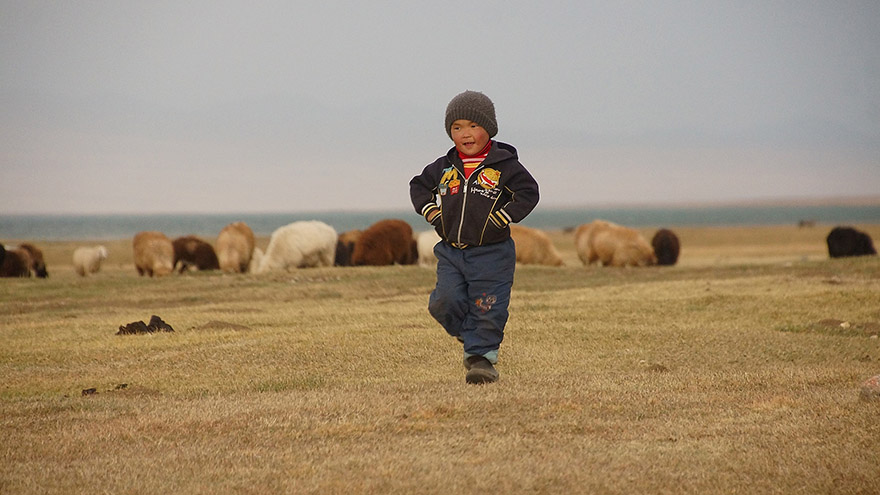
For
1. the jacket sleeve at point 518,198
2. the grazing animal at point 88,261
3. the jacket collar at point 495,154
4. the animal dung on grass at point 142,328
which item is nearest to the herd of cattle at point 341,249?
the grazing animal at point 88,261

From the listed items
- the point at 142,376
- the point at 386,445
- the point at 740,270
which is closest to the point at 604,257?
the point at 740,270

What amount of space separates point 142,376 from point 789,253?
37.1 metres

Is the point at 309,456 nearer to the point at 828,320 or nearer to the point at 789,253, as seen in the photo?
the point at 828,320

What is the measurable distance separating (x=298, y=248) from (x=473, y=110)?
21.8 m

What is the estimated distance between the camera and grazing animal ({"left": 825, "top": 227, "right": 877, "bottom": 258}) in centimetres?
3061

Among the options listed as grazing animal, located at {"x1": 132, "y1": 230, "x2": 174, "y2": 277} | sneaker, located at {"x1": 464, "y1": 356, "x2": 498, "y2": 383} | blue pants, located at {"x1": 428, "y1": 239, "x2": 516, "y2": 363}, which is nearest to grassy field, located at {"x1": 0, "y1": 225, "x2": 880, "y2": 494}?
sneaker, located at {"x1": 464, "y1": 356, "x2": 498, "y2": 383}

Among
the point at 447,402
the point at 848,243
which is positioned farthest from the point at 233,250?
the point at 447,402

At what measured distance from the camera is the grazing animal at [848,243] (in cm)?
3061

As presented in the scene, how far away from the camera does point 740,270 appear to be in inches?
923

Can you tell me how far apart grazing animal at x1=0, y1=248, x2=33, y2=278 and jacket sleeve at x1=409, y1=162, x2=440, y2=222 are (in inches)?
1027

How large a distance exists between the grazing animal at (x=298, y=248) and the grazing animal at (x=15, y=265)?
26.9 feet

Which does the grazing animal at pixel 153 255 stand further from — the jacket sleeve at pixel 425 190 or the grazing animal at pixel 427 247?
the jacket sleeve at pixel 425 190

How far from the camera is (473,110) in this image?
7.53m

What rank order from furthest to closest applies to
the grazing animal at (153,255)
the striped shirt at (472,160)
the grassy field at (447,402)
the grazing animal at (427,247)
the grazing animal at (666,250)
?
1. the grazing animal at (666,250)
2. the grazing animal at (427,247)
3. the grazing animal at (153,255)
4. the striped shirt at (472,160)
5. the grassy field at (447,402)
